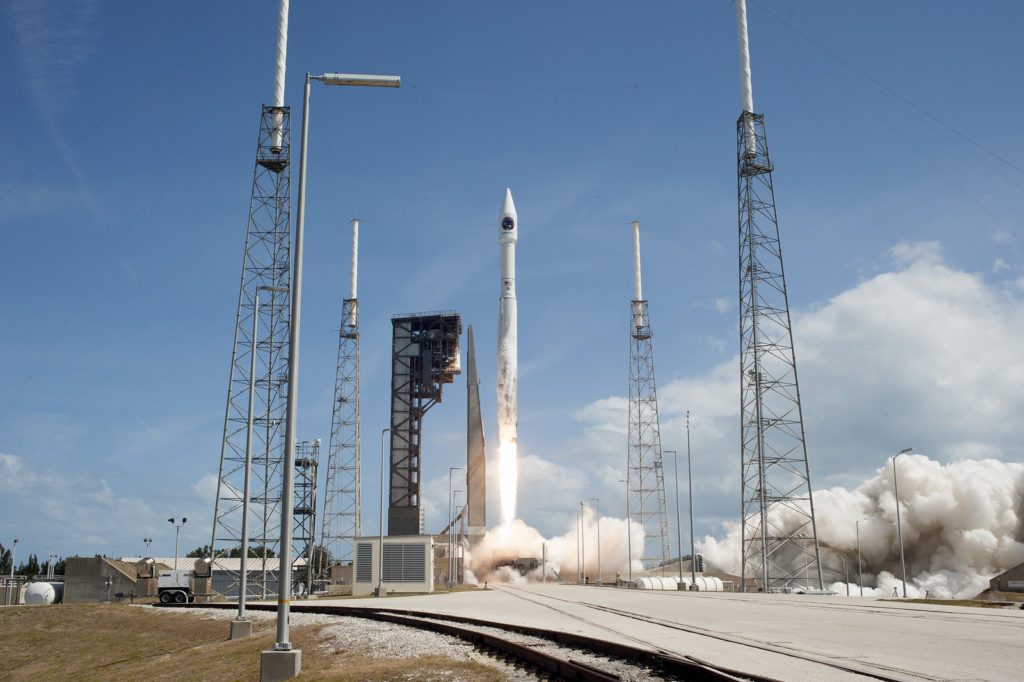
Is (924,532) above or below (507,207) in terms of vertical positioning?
below

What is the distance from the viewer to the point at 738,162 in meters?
59.9

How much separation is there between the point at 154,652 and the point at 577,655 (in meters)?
25.5

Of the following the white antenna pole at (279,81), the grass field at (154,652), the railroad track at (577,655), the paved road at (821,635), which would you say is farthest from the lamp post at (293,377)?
the white antenna pole at (279,81)

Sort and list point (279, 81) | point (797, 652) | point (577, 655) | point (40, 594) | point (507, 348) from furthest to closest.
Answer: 1. point (507, 348)
2. point (40, 594)
3. point (279, 81)
4. point (797, 652)
5. point (577, 655)

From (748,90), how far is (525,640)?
48914 mm

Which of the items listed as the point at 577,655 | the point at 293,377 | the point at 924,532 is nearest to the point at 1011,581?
the point at 924,532

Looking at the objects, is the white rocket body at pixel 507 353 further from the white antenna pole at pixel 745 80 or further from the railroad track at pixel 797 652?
the railroad track at pixel 797 652

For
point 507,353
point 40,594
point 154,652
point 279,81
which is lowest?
point 40,594

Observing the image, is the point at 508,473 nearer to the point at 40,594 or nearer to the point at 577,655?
the point at 40,594

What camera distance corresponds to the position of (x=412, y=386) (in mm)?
92375

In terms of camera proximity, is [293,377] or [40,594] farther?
[40,594]

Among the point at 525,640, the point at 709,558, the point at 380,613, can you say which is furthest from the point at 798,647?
the point at 709,558

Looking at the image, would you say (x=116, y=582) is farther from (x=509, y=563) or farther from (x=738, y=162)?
(x=738, y=162)

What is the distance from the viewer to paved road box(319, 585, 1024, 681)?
1462 centimetres
